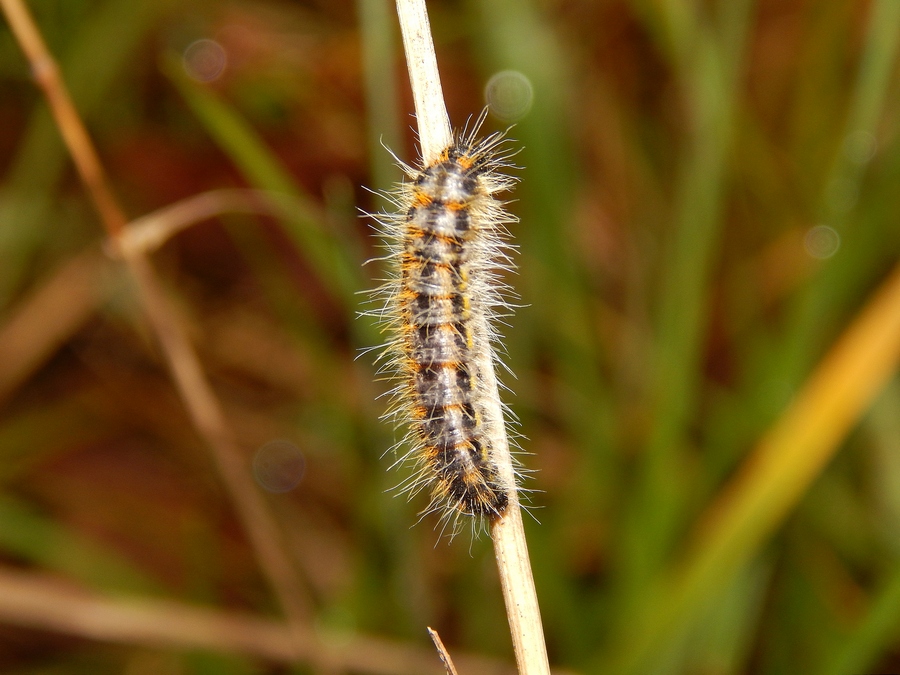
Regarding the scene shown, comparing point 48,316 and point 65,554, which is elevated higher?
point 48,316

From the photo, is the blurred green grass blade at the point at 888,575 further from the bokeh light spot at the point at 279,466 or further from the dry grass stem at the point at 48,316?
the dry grass stem at the point at 48,316

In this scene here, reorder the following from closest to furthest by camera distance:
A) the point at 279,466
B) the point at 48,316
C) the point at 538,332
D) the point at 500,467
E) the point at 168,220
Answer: the point at 500,467, the point at 168,220, the point at 538,332, the point at 48,316, the point at 279,466

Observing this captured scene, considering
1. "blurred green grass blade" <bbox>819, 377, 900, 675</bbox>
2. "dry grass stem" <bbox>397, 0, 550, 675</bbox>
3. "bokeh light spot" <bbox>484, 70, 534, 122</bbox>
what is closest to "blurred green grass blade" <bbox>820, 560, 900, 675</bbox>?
Answer: "blurred green grass blade" <bbox>819, 377, 900, 675</bbox>

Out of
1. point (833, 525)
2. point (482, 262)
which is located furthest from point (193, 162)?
point (833, 525)

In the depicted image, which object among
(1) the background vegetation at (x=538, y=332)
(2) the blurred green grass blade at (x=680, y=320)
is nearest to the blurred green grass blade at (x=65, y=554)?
(1) the background vegetation at (x=538, y=332)

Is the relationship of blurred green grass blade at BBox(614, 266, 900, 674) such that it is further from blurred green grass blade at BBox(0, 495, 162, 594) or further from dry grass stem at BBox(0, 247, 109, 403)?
dry grass stem at BBox(0, 247, 109, 403)

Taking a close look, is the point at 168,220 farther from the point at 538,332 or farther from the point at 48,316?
the point at 48,316

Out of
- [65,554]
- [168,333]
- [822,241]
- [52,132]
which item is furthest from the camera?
[52,132]

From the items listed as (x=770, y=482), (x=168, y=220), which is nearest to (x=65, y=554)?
(x=168, y=220)
